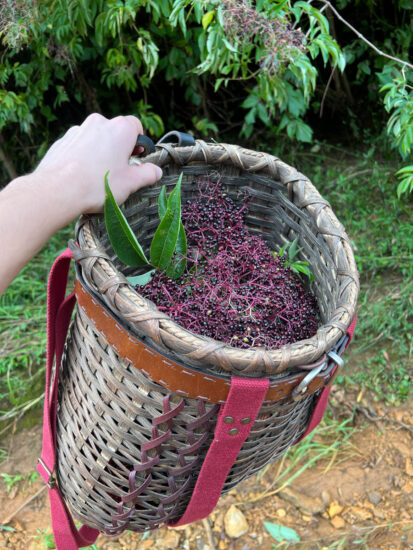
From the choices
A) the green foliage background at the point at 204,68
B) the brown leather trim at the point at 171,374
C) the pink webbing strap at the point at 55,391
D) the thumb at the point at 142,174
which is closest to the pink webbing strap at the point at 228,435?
the brown leather trim at the point at 171,374

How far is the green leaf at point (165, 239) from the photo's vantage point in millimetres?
841

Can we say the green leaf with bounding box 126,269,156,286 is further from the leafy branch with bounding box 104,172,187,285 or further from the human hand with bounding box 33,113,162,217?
the human hand with bounding box 33,113,162,217

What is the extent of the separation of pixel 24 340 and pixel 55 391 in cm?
98

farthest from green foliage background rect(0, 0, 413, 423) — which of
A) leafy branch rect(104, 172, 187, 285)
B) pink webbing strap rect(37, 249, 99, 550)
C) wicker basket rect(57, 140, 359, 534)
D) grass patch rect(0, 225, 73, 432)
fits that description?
pink webbing strap rect(37, 249, 99, 550)

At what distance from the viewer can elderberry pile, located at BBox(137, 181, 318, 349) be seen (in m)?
0.81

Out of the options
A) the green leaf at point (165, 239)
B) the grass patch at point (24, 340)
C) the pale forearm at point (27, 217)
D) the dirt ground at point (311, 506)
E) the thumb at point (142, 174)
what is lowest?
the dirt ground at point (311, 506)

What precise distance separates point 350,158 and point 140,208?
182 centimetres

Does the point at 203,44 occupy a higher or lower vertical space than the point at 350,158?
higher

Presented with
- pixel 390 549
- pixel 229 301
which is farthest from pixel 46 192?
pixel 390 549

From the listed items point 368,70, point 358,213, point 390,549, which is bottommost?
point 390,549

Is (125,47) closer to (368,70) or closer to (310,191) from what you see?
(368,70)

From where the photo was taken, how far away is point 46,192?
761 mm

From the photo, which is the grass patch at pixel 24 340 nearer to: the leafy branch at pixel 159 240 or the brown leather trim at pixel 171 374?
the leafy branch at pixel 159 240

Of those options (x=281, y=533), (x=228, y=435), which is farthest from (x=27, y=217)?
(x=281, y=533)
